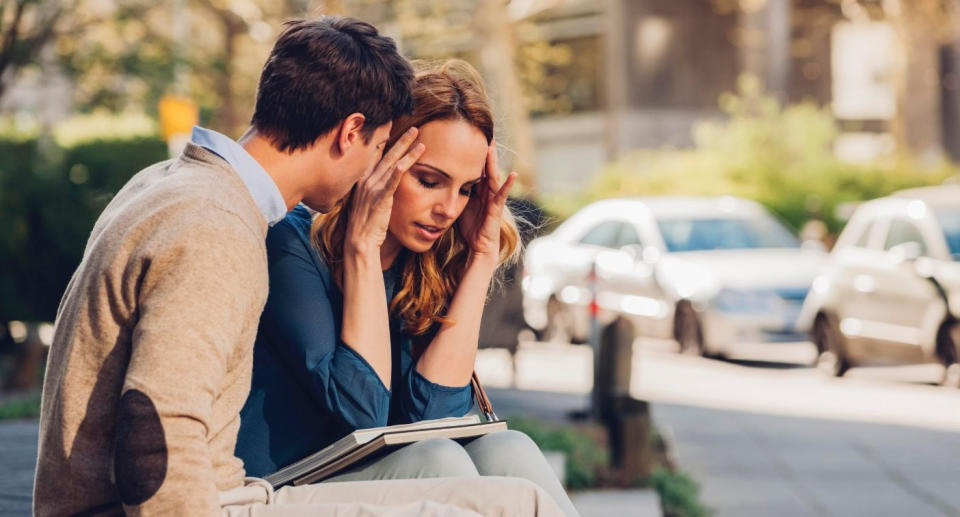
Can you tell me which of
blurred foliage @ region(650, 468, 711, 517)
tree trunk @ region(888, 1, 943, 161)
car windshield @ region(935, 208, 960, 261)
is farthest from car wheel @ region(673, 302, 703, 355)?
tree trunk @ region(888, 1, 943, 161)

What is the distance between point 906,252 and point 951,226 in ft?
1.45

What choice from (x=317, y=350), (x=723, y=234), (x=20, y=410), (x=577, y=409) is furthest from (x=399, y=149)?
(x=723, y=234)

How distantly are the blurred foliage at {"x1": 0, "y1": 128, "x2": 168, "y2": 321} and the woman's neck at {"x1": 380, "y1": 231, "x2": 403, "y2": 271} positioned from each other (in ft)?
24.6

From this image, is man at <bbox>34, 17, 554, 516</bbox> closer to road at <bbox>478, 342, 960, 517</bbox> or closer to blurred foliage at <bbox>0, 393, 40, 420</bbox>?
road at <bbox>478, 342, 960, 517</bbox>

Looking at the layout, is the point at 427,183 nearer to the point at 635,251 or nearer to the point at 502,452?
the point at 502,452

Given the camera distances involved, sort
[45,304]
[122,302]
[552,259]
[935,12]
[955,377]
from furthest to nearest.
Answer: [935,12]
[552,259]
[955,377]
[45,304]
[122,302]

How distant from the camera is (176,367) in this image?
2359mm

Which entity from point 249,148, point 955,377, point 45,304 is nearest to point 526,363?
point 955,377

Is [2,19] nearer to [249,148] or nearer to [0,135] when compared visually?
[0,135]

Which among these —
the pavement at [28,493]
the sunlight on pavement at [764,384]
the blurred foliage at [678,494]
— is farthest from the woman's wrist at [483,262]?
the sunlight on pavement at [764,384]

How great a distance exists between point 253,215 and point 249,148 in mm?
223

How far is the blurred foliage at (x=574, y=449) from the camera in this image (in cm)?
736

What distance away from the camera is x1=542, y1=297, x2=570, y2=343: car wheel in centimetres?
1666

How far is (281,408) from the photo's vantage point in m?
3.21
